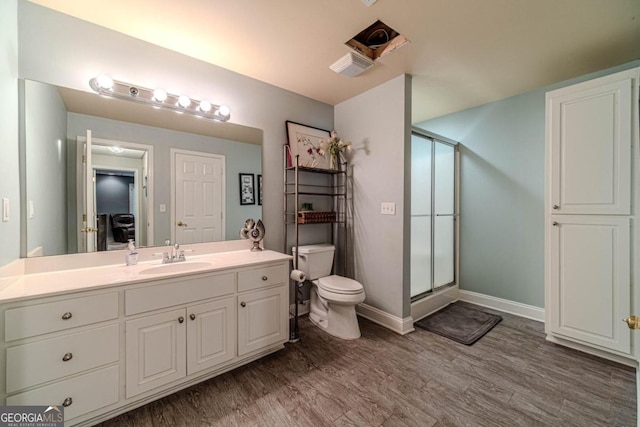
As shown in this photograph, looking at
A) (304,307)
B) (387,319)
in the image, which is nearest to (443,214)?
(387,319)

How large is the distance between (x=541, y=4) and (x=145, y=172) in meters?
2.83

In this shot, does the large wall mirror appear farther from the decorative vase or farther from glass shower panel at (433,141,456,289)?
glass shower panel at (433,141,456,289)

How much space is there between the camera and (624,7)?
5.07ft

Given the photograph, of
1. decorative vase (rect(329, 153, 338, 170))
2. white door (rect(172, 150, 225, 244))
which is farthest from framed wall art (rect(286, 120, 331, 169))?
white door (rect(172, 150, 225, 244))

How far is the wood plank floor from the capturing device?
4.60 feet

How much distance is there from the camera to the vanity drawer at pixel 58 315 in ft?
3.68

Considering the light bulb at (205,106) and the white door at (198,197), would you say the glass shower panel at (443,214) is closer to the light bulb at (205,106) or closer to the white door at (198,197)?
the white door at (198,197)

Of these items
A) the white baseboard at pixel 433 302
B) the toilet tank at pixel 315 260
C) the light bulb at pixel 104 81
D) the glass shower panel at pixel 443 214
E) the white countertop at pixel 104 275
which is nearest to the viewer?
the white countertop at pixel 104 275

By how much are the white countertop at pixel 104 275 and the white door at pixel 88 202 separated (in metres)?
0.18

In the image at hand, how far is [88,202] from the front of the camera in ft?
5.47

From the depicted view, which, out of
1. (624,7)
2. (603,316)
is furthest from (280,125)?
(603,316)

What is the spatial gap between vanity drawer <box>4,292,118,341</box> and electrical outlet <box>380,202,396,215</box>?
2136mm
